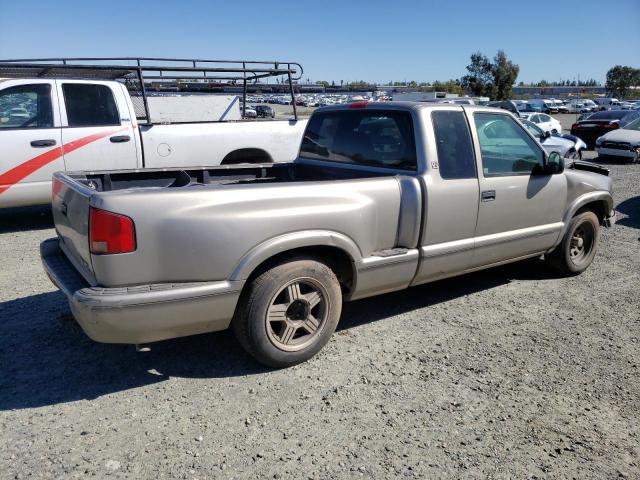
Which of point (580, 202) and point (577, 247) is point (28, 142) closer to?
point (580, 202)

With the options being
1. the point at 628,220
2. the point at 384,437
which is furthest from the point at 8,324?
the point at 628,220

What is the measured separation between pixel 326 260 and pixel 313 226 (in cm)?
39

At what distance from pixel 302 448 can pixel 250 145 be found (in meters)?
5.73

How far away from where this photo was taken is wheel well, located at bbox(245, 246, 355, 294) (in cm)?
327

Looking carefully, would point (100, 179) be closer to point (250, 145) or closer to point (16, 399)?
point (16, 399)

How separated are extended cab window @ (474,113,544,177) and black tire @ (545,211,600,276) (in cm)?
91

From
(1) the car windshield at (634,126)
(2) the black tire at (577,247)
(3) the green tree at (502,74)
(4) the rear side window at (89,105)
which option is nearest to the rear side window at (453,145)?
(2) the black tire at (577,247)

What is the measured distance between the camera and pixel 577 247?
543cm

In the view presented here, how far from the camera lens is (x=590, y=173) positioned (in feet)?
17.2

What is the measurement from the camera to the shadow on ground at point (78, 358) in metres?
3.19

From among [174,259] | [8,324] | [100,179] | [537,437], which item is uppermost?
[100,179]

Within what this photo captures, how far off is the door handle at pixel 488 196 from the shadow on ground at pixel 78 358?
1105 mm

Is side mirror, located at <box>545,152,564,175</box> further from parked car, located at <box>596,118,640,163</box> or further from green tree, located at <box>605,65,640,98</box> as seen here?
green tree, located at <box>605,65,640,98</box>

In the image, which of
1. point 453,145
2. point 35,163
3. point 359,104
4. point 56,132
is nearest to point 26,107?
point 56,132
